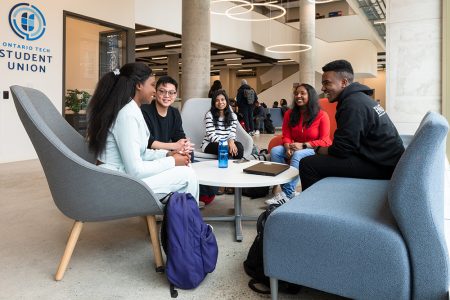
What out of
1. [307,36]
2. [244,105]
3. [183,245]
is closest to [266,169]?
[183,245]

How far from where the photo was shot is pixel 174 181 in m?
2.33

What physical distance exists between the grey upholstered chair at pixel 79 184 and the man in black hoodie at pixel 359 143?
1.41m

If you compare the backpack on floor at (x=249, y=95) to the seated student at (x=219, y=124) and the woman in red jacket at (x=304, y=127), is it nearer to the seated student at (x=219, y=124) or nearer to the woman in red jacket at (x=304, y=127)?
the seated student at (x=219, y=124)

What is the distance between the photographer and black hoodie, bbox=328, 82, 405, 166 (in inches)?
104

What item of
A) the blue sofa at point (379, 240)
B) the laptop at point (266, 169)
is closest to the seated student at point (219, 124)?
the laptop at point (266, 169)

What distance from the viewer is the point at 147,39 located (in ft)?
48.1

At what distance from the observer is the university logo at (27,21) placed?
6.33 metres

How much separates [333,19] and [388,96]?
47.2 ft

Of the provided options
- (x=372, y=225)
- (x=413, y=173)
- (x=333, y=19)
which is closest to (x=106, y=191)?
(x=372, y=225)

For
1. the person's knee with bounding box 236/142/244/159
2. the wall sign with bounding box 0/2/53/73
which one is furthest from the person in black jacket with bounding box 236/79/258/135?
Answer: the person's knee with bounding box 236/142/244/159

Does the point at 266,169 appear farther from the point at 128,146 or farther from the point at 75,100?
the point at 75,100

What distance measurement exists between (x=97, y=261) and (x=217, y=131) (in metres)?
2.23

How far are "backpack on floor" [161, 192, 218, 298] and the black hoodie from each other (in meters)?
1.29

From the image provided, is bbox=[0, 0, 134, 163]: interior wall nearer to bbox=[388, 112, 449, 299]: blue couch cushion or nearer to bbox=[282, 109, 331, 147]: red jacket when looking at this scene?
bbox=[282, 109, 331, 147]: red jacket
